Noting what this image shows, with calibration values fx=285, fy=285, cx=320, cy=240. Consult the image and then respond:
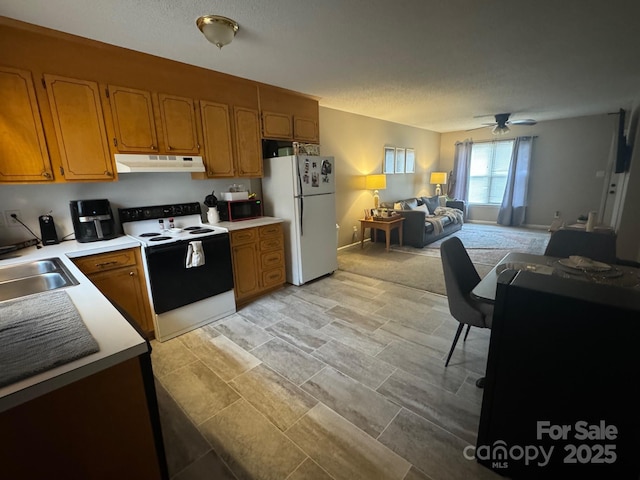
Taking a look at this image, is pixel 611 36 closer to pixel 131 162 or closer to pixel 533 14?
pixel 533 14

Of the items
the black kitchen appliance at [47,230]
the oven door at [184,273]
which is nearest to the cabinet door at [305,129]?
the oven door at [184,273]

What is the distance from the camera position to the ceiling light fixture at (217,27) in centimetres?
192

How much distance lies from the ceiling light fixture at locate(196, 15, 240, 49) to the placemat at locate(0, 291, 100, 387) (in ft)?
6.12

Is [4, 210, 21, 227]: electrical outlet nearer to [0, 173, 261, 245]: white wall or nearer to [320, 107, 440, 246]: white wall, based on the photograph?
[0, 173, 261, 245]: white wall

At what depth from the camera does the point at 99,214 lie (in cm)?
246

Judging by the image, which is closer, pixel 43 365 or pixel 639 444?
pixel 43 365

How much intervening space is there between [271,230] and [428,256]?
9.29 ft

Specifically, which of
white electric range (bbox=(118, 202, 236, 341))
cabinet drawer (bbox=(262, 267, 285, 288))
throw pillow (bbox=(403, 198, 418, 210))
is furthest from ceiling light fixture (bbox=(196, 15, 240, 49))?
throw pillow (bbox=(403, 198, 418, 210))

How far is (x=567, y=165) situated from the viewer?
20.7 ft

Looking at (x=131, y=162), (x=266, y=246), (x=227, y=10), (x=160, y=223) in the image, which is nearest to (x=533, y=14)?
(x=227, y=10)

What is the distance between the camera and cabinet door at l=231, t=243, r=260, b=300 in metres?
3.12

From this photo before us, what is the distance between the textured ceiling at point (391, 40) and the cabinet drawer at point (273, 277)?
2207mm

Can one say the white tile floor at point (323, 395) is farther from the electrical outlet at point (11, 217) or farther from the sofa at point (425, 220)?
the sofa at point (425, 220)

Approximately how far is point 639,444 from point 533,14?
8.21ft
